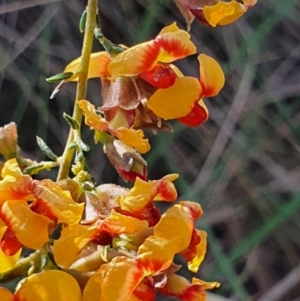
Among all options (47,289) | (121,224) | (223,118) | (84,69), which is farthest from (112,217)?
(223,118)

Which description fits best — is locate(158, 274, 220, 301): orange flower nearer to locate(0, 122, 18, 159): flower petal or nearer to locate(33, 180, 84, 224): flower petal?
locate(33, 180, 84, 224): flower petal

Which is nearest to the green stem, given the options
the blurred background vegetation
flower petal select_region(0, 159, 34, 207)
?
flower petal select_region(0, 159, 34, 207)

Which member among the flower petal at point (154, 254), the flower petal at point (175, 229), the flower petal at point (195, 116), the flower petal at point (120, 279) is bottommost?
the flower petal at point (120, 279)

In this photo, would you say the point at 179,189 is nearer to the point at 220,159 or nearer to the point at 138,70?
the point at 220,159

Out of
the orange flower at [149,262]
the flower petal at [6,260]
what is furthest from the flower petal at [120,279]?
the flower petal at [6,260]

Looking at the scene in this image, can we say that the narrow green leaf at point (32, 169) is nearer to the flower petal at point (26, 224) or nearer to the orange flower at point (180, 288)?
the flower petal at point (26, 224)
